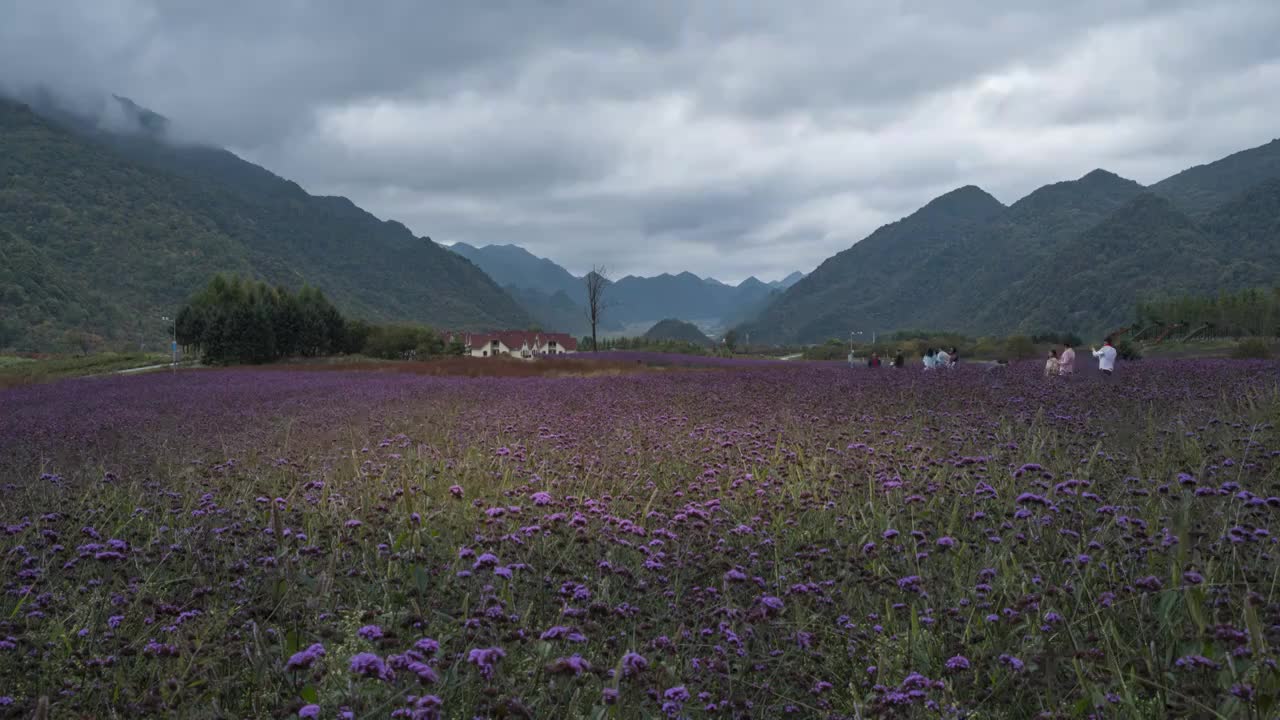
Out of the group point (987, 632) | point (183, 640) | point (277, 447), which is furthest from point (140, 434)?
point (987, 632)

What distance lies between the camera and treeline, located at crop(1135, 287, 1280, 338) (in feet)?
216

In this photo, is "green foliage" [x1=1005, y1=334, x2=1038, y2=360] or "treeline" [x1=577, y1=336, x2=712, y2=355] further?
"treeline" [x1=577, y1=336, x2=712, y2=355]

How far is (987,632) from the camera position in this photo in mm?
2928

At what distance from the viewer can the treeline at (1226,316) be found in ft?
216

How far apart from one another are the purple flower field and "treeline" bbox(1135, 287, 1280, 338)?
229 feet

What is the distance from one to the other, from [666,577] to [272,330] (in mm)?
53329

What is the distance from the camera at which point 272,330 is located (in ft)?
164

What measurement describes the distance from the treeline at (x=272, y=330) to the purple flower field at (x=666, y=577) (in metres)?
45.6

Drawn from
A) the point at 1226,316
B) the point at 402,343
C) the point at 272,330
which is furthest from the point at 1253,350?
the point at 402,343

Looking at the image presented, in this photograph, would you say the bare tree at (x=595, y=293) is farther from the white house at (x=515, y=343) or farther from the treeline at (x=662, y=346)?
the white house at (x=515, y=343)

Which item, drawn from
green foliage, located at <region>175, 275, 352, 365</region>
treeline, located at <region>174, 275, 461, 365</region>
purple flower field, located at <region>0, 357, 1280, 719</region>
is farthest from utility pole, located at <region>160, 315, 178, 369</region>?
purple flower field, located at <region>0, 357, 1280, 719</region>

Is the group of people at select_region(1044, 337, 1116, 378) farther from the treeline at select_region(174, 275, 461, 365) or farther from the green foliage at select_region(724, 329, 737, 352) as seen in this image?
the green foliage at select_region(724, 329, 737, 352)

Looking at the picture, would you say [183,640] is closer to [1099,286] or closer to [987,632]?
[987,632]

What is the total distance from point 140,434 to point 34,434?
1.57 m
